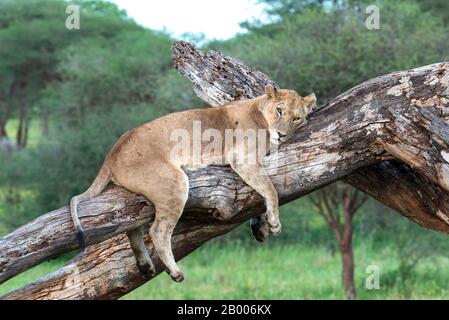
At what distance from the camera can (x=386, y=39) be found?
42.9ft

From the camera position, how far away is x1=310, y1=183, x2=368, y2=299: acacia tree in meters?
12.1

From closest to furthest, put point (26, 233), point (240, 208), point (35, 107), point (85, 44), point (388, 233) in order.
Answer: point (26, 233) → point (240, 208) → point (388, 233) → point (85, 44) → point (35, 107)

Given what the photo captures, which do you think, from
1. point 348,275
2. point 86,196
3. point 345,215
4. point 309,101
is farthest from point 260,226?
point 345,215

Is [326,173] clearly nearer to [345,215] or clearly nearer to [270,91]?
[270,91]

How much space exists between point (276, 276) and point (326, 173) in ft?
28.5

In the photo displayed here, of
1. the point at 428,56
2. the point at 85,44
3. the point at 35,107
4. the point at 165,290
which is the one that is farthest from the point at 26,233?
the point at 35,107

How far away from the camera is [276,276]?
45.6ft

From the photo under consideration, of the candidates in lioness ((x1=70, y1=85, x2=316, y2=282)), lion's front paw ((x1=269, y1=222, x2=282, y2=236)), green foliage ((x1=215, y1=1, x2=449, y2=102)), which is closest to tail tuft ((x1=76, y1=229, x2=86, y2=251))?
lioness ((x1=70, y1=85, x2=316, y2=282))

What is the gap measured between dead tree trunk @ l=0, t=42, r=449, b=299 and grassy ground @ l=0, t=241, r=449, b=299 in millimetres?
6059

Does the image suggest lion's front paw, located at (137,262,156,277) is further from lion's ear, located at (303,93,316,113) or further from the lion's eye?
lion's ear, located at (303,93,316,113)

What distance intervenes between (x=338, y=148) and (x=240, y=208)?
709mm

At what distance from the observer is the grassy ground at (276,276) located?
12141mm

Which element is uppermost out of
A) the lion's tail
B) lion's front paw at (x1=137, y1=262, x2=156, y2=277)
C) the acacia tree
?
the lion's tail

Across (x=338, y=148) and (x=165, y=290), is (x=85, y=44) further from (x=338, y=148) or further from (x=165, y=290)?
(x=338, y=148)
